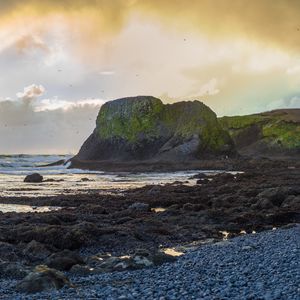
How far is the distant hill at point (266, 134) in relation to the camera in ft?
279

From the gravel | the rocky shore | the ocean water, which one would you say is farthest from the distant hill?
the gravel

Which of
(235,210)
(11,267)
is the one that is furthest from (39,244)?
(235,210)

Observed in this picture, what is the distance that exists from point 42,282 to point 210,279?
3524 mm

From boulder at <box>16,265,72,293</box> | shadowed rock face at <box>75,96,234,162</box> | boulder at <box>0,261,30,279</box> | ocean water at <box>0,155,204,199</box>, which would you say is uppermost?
shadowed rock face at <box>75,96,234,162</box>

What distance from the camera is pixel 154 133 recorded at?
73.8 meters

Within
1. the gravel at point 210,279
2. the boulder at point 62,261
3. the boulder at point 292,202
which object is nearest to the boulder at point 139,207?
the boulder at point 292,202

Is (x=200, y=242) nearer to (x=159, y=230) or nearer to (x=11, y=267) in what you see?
(x=159, y=230)

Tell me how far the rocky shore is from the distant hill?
59526 mm

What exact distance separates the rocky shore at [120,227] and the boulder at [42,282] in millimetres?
49

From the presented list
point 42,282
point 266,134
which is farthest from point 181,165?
point 42,282

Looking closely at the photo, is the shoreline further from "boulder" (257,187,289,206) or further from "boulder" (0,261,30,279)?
"boulder" (0,261,30,279)

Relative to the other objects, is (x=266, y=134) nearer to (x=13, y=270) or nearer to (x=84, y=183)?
(x=84, y=183)

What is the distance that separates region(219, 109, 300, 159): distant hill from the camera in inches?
3354

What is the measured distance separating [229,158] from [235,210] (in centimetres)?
4770
